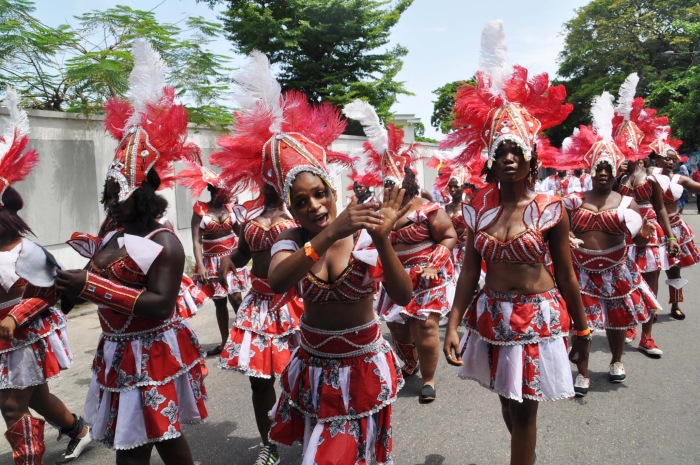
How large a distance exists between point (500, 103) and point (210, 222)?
4.44m

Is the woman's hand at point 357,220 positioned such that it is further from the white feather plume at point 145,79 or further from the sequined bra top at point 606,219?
the sequined bra top at point 606,219

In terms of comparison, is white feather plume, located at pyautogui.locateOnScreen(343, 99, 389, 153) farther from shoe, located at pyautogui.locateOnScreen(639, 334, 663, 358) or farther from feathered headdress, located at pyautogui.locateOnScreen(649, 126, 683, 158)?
feathered headdress, located at pyautogui.locateOnScreen(649, 126, 683, 158)

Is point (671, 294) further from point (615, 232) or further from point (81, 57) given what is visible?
point (81, 57)

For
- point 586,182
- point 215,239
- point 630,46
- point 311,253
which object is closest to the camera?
point 311,253

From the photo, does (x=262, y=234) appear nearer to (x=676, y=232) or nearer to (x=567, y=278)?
(x=567, y=278)

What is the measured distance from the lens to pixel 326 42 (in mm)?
23000

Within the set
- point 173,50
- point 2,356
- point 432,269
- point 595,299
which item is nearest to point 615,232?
point 595,299

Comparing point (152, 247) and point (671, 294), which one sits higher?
point (152, 247)

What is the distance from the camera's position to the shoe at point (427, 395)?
478 centimetres

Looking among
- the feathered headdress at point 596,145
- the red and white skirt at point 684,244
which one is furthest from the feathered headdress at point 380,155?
the red and white skirt at point 684,244

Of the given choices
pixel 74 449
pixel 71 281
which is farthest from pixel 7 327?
pixel 74 449

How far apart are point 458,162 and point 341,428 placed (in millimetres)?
1904

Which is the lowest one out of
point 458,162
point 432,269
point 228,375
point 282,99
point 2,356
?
point 228,375

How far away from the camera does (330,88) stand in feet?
75.6
